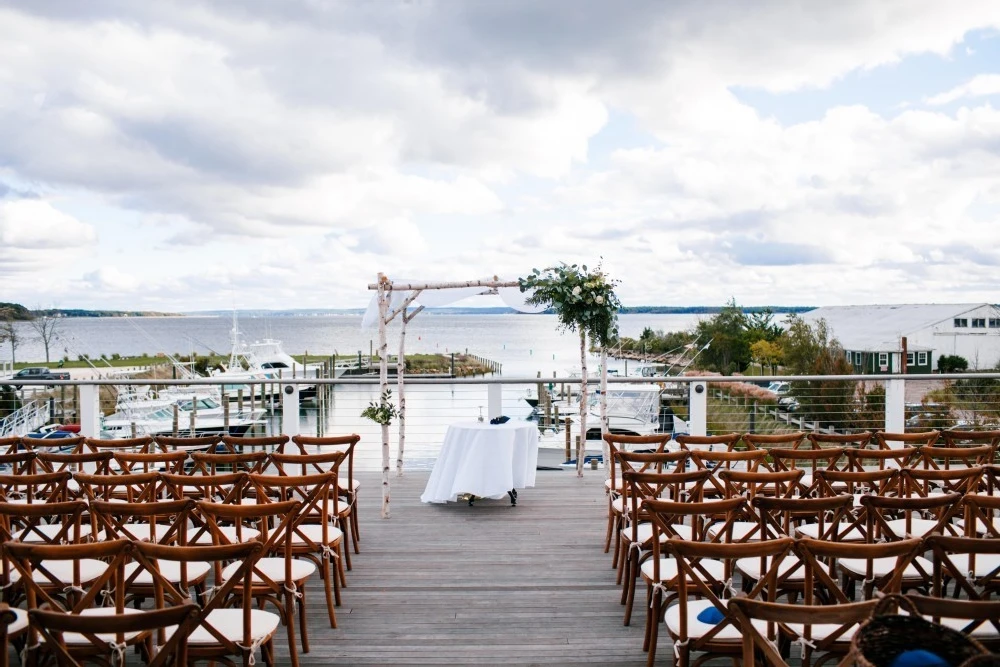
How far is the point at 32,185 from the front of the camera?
73.5 feet

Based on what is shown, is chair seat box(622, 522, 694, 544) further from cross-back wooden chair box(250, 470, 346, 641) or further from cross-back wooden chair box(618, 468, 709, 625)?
cross-back wooden chair box(250, 470, 346, 641)

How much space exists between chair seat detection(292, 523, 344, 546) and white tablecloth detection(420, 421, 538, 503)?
2045mm

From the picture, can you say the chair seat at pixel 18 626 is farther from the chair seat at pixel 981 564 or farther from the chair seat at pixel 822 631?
the chair seat at pixel 981 564

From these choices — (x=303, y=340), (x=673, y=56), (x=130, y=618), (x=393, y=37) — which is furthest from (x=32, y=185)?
(x=303, y=340)

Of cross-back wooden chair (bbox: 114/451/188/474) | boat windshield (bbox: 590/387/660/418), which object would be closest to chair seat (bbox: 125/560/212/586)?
cross-back wooden chair (bbox: 114/451/188/474)

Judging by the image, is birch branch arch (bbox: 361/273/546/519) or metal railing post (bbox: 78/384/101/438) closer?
birch branch arch (bbox: 361/273/546/519)

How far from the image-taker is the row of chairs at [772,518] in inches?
112

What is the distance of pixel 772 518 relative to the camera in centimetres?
313

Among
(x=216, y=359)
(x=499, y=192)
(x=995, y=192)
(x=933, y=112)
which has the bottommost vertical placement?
(x=216, y=359)

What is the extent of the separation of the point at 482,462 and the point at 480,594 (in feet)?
6.81

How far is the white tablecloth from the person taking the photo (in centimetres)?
603

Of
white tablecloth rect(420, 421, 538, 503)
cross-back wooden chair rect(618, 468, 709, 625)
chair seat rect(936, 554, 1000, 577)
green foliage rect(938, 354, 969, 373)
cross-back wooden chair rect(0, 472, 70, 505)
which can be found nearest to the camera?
chair seat rect(936, 554, 1000, 577)

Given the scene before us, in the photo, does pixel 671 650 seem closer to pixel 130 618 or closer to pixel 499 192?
pixel 130 618

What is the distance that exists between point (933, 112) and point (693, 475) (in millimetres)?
11665
